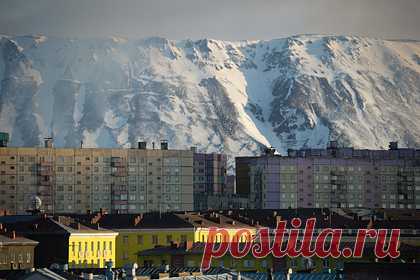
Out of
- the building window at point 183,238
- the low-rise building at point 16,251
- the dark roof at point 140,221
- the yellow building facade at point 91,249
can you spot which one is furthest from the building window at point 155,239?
the low-rise building at point 16,251

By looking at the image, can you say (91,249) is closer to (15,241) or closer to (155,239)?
(155,239)

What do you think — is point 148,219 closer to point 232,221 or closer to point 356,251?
point 232,221

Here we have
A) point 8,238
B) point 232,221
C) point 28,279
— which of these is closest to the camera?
point 28,279

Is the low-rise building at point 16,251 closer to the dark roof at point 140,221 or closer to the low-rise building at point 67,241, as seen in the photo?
the low-rise building at point 67,241

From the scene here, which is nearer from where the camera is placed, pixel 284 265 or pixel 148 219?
pixel 284 265

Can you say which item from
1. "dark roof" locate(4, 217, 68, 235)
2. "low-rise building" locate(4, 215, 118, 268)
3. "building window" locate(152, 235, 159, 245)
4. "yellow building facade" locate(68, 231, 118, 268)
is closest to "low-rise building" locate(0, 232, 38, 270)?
"low-rise building" locate(4, 215, 118, 268)

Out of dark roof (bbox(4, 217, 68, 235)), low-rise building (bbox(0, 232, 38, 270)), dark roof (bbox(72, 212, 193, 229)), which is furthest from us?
dark roof (bbox(72, 212, 193, 229))

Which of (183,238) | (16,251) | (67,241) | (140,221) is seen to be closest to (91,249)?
(67,241)

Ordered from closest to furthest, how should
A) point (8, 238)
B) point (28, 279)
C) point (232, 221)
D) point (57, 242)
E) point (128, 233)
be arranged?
point (28, 279) < point (8, 238) < point (57, 242) < point (128, 233) < point (232, 221)

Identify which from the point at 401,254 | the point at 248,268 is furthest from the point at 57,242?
the point at 401,254

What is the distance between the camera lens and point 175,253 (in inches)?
6260

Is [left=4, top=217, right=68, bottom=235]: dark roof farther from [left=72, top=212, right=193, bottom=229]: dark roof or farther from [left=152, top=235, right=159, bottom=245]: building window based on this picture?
[left=72, top=212, right=193, bottom=229]: dark roof

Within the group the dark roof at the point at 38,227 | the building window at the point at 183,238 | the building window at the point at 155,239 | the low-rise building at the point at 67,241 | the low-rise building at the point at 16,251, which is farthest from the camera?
the building window at the point at 155,239

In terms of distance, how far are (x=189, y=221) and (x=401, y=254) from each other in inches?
1538
